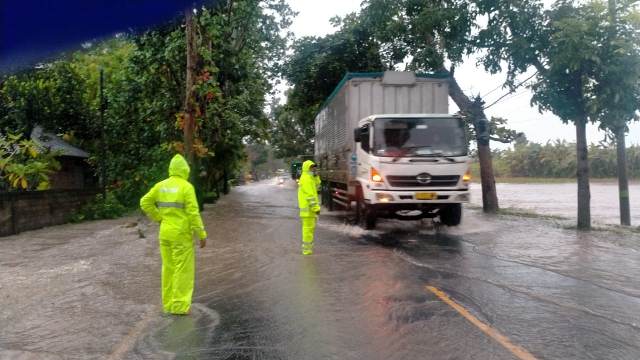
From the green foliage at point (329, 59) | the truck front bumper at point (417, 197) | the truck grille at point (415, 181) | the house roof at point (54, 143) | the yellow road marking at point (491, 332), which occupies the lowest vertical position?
the yellow road marking at point (491, 332)

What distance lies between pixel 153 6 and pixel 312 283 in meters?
7.05

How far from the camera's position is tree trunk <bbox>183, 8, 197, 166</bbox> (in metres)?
16.5

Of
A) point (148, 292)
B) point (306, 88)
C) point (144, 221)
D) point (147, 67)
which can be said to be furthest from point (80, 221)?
point (306, 88)

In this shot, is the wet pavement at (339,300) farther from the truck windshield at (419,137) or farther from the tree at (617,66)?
the tree at (617,66)

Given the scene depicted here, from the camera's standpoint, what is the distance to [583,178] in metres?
14.5

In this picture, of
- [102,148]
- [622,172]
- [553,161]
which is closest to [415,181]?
[622,172]

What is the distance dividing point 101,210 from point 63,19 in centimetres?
968

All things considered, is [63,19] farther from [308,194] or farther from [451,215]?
[451,215]

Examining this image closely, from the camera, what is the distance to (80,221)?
17.9 m

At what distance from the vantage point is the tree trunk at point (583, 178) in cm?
1434

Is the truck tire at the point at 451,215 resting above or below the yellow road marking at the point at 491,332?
above

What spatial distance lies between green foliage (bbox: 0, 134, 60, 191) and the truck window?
8.14 metres

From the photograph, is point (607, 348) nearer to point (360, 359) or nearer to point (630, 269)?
point (360, 359)

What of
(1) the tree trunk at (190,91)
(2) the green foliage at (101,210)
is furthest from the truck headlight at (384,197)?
(2) the green foliage at (101,210)
